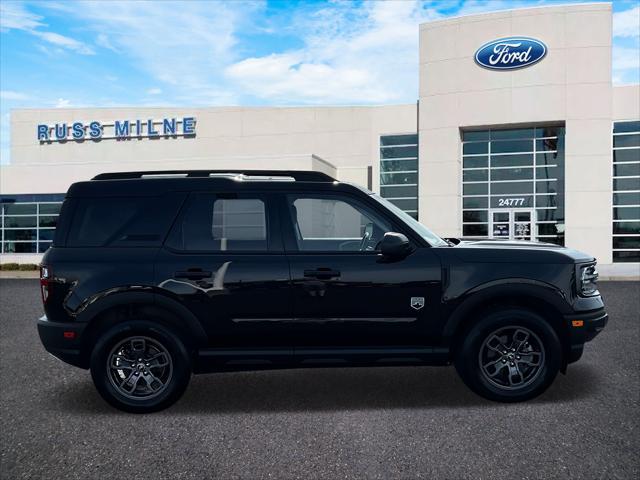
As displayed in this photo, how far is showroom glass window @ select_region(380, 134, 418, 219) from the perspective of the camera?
30.6 meters

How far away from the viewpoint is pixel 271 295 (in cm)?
506

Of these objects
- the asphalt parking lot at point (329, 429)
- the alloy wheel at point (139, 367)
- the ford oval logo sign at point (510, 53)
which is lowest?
the asphalt parking lot at point (329, 429)

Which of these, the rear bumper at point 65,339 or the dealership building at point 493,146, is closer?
the rear bumper at point 65,339

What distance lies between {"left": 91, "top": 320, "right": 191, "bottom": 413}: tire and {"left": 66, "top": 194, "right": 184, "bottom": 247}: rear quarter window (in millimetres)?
733

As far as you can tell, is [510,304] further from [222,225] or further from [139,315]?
[139,315]

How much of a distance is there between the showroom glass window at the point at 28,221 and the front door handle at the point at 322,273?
1240 inches

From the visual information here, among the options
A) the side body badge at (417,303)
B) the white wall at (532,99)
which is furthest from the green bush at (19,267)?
the side body badge at (417,303)

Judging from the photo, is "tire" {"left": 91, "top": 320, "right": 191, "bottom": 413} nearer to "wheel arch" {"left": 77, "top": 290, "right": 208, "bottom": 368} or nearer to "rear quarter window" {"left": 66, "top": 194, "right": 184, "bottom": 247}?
"wheel arch" {"left": 77, "top": 290, "right": 208, "bottom": 368}

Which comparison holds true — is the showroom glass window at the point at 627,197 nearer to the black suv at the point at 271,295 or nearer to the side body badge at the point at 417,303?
the black suv at the point at 271,295

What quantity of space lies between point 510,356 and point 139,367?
3.17 meters

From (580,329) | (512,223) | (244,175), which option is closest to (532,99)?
(512,223)

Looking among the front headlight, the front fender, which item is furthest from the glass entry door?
the front fender

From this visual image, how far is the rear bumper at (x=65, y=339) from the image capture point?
16.7 ft

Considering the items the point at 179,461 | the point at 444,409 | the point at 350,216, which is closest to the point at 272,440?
the point at 179,461
